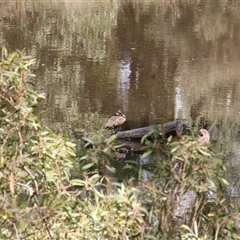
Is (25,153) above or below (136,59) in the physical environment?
A: above

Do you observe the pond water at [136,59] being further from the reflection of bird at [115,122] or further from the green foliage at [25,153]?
the green foliage at [25,153]

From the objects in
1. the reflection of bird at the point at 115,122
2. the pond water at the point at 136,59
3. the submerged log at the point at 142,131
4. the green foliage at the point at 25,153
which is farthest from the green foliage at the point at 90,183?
the reflection of bird at the point at 115,122

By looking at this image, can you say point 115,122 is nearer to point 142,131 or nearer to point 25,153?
point 142,131

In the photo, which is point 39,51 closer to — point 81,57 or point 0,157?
point 81,57

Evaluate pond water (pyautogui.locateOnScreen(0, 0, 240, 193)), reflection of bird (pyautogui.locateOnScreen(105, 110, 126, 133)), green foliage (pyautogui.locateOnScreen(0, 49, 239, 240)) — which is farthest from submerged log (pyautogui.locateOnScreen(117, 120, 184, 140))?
green foliage (pyautogui.locateOnScreen(0, 49, 239, 240))

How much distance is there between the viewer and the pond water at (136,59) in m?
7.29

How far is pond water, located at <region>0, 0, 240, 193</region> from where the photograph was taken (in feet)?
23.9

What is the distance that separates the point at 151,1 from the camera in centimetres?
1533

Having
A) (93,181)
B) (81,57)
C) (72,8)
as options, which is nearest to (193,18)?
(72,8)

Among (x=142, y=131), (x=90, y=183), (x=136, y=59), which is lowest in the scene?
(x=136, y=59)

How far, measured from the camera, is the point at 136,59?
32.5ft

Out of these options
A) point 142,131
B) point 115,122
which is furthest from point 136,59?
point 142,131

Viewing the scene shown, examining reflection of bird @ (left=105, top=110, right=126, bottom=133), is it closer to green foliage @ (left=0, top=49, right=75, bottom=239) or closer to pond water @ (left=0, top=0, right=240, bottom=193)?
pond water @ (left=0, top=0, right=240, bottom=193)

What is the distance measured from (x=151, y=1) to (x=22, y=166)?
13720 mm
